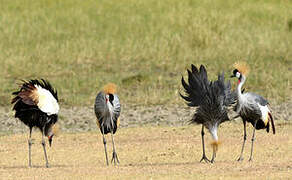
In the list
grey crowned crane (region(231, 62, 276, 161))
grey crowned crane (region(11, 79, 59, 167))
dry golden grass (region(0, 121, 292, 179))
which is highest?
grey crowned crane (region(11, 79, 59, 167))

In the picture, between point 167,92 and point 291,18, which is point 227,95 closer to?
point 167,92

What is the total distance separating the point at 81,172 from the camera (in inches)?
362

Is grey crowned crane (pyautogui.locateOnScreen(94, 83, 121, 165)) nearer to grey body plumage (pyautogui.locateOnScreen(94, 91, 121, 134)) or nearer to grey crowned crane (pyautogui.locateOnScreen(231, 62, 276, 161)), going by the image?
grey body plumage (pyautogui.locateOnScreen(94, 91, 121, 134))

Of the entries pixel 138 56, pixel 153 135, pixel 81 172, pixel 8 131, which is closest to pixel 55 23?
pixel 138 56

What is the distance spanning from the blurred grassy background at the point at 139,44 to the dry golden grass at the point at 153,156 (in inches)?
117

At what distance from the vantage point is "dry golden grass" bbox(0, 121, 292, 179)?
9.03 m

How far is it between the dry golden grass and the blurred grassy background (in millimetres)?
2969

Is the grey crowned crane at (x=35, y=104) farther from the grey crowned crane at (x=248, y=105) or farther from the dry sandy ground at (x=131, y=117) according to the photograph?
the dry sandy ground at (x=131, y=117)

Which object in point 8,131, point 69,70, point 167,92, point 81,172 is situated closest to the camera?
point 81,172

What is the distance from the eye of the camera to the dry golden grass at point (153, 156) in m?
9.03

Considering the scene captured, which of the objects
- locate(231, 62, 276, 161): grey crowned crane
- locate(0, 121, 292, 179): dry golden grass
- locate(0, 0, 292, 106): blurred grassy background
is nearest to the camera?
locate(0, 121, 292, 179): dry golden grass

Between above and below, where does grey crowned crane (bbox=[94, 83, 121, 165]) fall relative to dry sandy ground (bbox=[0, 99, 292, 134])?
below

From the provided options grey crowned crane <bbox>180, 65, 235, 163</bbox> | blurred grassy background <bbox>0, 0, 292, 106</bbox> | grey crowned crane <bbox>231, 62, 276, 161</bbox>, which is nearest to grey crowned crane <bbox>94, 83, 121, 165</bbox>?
grey crowned crane <bbox>180, 65, 235, 163</bbox>

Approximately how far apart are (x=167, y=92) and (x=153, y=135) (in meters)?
3.80
